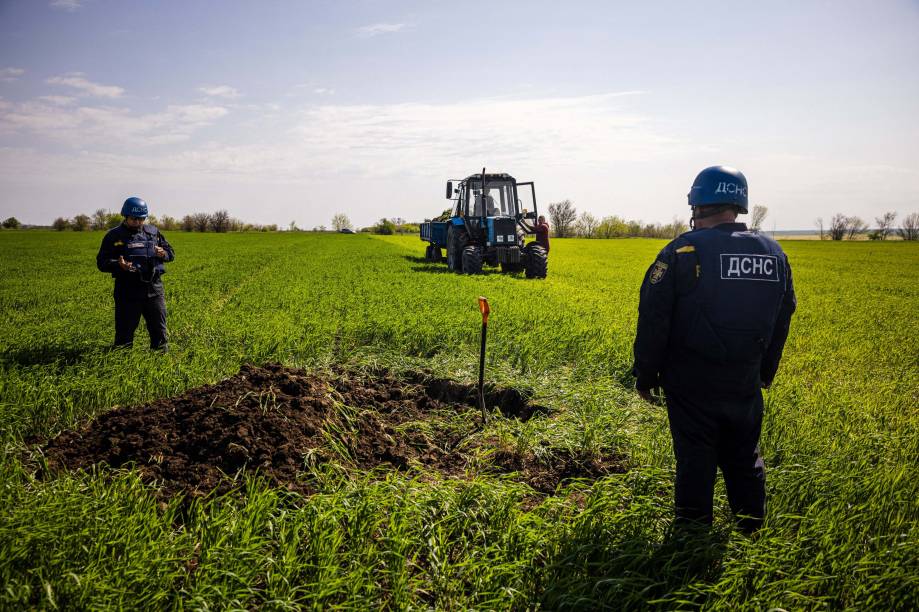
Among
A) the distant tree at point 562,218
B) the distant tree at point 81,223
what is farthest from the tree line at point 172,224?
the distant tree at point 562,218

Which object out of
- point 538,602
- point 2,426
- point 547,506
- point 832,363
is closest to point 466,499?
point 547,506

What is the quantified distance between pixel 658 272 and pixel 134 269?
6478 mm

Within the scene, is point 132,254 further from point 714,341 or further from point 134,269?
point 714,341

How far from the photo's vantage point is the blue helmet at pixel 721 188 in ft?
9.77

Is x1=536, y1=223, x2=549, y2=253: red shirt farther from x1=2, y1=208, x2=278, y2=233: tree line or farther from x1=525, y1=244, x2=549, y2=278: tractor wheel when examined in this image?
x1=2, y1=208, x2=278, y2=233: tree line

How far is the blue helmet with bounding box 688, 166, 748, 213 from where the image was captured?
298cm

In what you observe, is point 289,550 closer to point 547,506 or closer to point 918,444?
point 547,506

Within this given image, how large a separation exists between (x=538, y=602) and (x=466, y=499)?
0.82 m

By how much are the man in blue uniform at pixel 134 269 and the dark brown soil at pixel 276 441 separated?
286cm

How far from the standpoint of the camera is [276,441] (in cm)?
388

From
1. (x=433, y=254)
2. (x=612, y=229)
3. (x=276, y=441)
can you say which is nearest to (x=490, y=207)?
(x=433, y=254)

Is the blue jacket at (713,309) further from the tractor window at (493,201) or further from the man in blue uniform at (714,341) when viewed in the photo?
the tractor window at (493,201)

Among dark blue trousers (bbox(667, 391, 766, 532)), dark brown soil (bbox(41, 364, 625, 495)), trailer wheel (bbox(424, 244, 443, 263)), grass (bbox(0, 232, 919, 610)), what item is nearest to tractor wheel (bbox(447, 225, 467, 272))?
trailer wheel (bbox(424, 244, 443, 263))

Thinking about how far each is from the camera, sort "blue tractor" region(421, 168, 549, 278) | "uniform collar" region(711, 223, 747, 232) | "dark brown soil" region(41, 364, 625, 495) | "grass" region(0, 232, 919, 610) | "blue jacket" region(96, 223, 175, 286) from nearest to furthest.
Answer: "grass" region(0, 232, 919, 610) → "uniform collar" region(711, 223, 747, 232) → "dark brown soil" region(41, 364, 625, 495) → "blue jacket" region(96, 223, 175, 286) → "blue tractor" region(421, 168, 549, 278)
